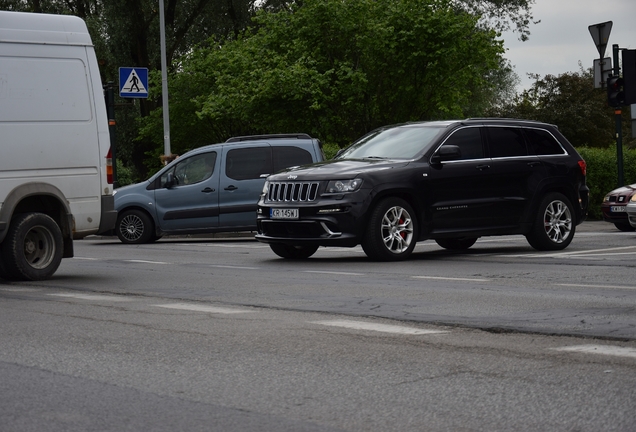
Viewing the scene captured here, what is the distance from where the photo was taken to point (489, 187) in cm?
1528

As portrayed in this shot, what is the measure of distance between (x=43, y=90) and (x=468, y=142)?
5837mm

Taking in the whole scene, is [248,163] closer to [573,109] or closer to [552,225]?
[552,225]

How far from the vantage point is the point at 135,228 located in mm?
21391

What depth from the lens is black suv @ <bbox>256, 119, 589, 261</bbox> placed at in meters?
14.1

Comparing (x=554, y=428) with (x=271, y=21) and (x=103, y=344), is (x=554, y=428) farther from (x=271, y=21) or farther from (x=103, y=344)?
(x=271, y=21)

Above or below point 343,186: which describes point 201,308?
below

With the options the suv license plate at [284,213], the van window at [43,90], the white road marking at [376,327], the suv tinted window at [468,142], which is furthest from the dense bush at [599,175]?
the white road marking at [376,327]

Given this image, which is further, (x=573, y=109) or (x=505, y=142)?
(x=573, y=109)

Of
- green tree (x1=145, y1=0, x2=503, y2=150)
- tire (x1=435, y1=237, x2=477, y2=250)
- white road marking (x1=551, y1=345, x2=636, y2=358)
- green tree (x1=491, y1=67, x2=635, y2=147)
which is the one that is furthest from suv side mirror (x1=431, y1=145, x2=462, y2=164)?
green tree (x1=491, y1=67, x2=635, y2=147)

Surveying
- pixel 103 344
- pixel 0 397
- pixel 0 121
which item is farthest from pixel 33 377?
pixel 0 121

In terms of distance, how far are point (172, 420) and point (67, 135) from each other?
315 inches

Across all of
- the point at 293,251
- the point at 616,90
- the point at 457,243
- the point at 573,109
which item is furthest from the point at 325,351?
the point at 573,109

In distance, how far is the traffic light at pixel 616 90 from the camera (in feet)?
82.5

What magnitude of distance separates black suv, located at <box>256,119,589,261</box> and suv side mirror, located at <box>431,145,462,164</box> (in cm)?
1
